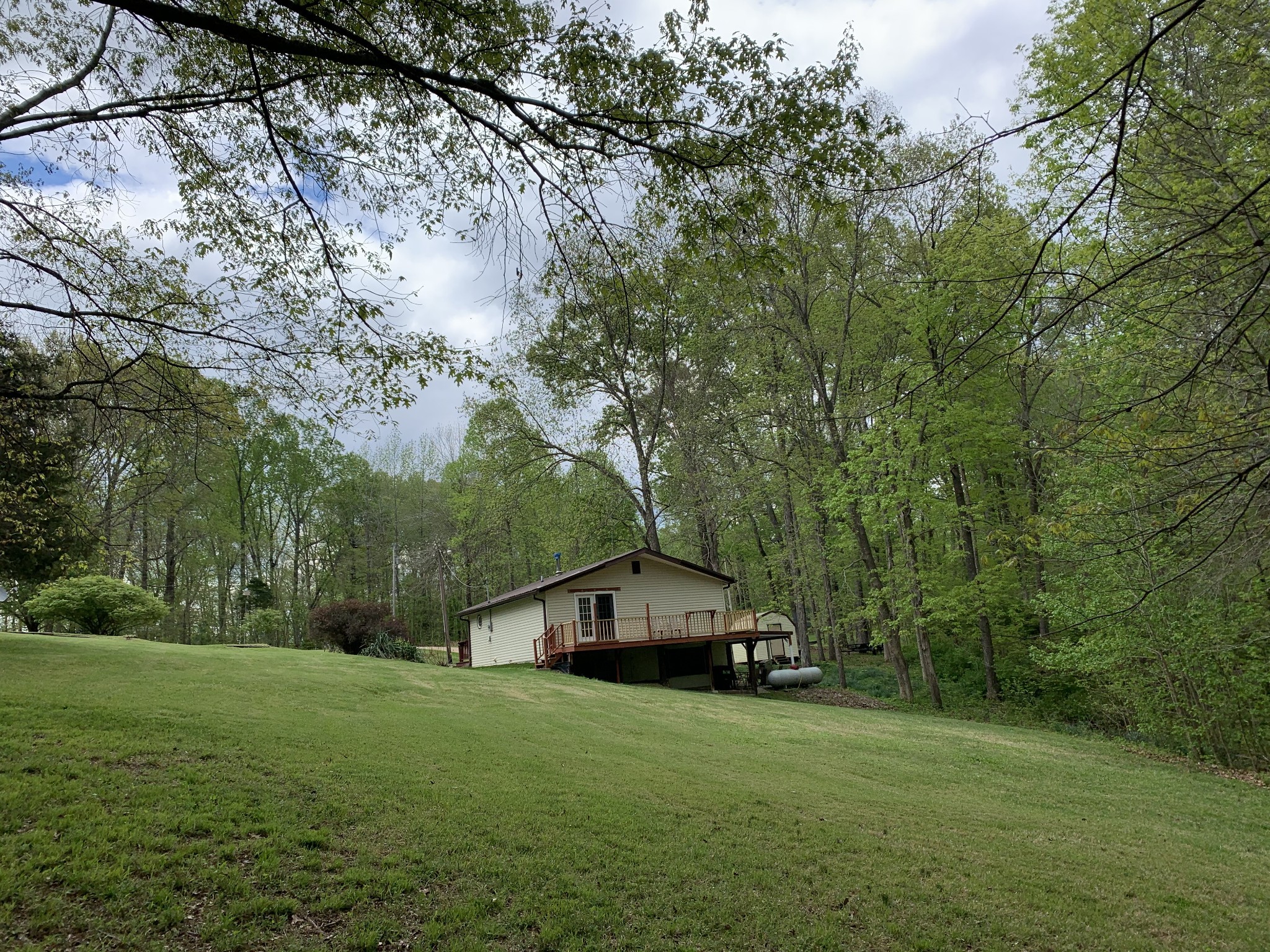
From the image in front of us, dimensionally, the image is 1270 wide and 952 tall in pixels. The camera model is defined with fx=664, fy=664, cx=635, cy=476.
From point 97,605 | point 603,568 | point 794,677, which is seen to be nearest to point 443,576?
point 603,568

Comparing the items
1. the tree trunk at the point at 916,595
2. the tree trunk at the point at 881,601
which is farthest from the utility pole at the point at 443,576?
the tree trunk at the point at 916,595

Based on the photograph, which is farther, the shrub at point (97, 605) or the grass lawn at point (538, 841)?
the shrub at point (97, 605)

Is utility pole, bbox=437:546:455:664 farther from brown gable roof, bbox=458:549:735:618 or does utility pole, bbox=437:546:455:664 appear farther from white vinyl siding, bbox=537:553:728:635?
white vinyl siding, bbox=537:553:728:635

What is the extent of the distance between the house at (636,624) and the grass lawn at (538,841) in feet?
37.6

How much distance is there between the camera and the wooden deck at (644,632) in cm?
2089

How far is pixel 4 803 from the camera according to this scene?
4.33 meters

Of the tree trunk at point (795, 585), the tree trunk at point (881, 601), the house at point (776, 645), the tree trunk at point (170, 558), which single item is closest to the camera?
Answer: the tree trunk at point (881, 601)

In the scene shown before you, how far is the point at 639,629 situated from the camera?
21.8 m

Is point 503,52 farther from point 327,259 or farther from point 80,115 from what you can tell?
point 80,115

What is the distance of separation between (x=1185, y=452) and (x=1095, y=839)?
3985 millimetres

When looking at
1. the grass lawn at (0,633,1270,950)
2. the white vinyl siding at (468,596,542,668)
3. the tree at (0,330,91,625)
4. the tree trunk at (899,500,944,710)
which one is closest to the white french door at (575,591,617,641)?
the white vinyl siding at (468,596,542,668)

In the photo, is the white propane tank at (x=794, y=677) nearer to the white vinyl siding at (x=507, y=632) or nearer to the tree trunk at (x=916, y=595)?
the tree trunk at (x=916, y=595)

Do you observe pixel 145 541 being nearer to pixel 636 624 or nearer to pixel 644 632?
pixel 636 624

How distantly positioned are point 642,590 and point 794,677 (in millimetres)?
5963
